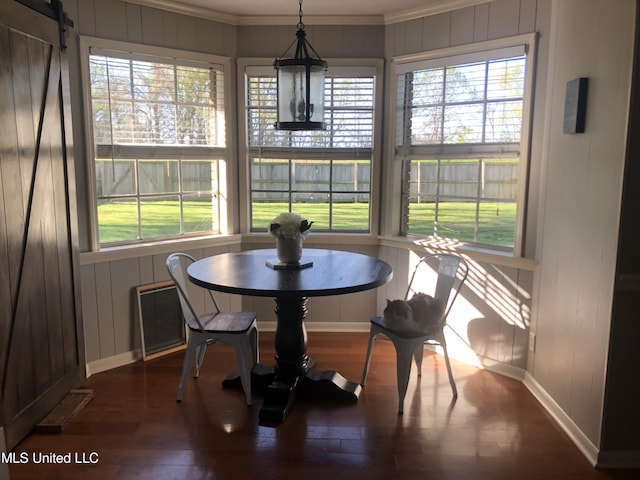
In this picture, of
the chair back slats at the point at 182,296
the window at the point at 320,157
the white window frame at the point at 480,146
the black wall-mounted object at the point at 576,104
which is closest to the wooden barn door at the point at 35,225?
the chair back slats at the point at 182,296

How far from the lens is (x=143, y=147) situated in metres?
3.56

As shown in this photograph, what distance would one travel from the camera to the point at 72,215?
10.0 ft

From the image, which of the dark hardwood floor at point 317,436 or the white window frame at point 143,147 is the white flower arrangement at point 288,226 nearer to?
the dark hardwood floor at point 317,436

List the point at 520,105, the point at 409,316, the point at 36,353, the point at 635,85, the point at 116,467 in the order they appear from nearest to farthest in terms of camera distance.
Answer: the point at 635,85
the point at 116,467
the point at 36,353
the point at 409,316
the point at 520,105

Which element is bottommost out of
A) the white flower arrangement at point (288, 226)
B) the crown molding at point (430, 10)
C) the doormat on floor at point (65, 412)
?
the doormat on floor at point (65, 412)

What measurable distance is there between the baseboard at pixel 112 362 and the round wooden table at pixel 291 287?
3.18 feet

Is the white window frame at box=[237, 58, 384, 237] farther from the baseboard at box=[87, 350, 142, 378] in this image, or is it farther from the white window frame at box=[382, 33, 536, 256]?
the baseboard at box=[87, 350, 142, 378]

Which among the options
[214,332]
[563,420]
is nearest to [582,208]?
[563,420]

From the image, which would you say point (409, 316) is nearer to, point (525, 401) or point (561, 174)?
point (525, 401)

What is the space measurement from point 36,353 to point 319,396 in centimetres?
153

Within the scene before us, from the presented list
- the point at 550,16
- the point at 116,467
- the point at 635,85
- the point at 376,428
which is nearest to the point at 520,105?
the point at 550,16

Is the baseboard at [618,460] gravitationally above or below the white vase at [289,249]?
below

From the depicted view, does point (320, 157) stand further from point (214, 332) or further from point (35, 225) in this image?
point (35, 225)

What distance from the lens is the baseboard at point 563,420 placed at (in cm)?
243
